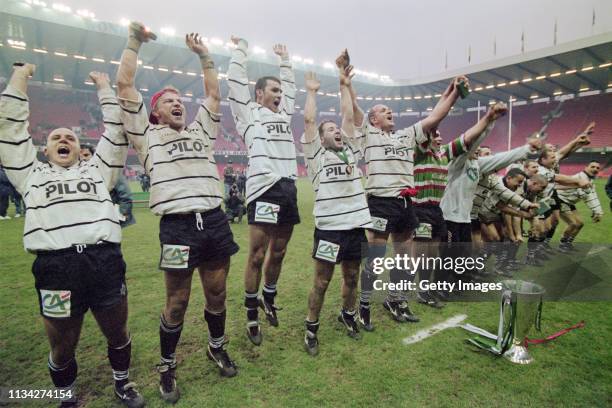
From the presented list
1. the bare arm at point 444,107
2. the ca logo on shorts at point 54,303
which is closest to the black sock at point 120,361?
the ca logo on shorts at point 54,303

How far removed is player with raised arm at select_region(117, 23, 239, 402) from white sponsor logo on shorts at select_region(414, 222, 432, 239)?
8.26ft

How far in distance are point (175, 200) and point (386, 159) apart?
236 centimetres

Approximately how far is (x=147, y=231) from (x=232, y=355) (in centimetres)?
747

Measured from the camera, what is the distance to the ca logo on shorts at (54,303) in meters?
2.12

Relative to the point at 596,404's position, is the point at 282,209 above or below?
above

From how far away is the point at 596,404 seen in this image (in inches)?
97.8

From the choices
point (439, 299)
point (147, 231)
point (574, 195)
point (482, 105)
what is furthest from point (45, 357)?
point (482, 105)

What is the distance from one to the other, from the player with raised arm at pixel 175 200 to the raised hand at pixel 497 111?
274 cm

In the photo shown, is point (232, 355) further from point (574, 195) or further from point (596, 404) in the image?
point (574, 195)

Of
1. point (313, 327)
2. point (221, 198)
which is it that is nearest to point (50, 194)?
point (221, 198)

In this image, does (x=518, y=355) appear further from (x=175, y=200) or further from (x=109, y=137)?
(x=109, y=137)

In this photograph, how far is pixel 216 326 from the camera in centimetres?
285

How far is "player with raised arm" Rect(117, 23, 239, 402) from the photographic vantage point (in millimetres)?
2471

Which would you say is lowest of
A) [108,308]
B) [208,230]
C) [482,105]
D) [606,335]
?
[606,335]
